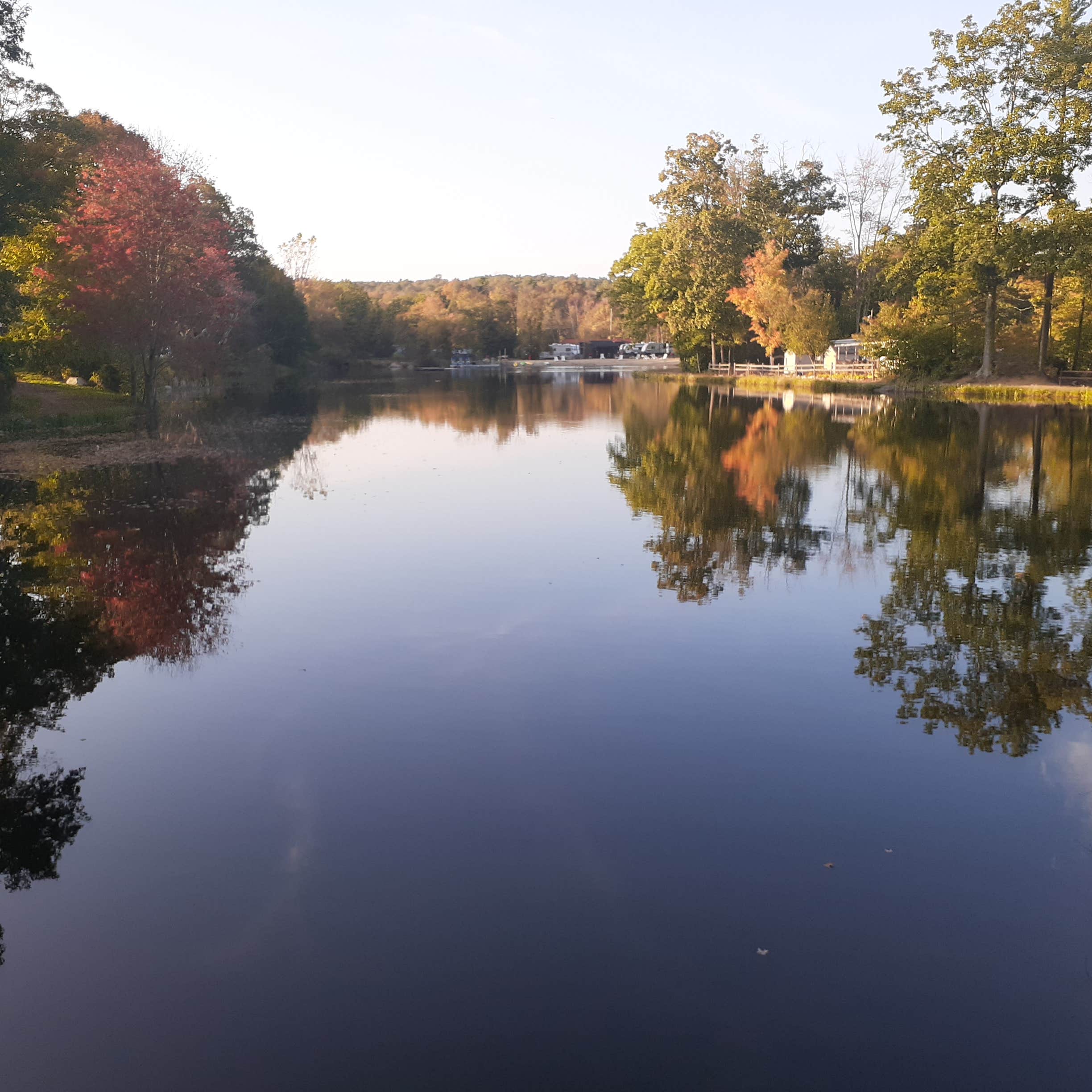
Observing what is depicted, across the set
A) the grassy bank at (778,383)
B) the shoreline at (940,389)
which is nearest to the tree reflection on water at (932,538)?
the shoreline at (940,389)

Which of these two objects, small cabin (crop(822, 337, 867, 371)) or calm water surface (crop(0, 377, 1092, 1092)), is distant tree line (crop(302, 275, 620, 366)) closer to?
small cabin (crop(822, 337, 867, 371))

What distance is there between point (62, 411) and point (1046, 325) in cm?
5214

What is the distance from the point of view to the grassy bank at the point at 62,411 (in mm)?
35594

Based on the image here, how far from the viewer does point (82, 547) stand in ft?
53.5

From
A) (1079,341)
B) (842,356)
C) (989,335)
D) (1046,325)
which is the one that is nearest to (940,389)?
(989,335)

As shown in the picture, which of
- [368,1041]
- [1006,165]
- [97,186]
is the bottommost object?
[368,1041]

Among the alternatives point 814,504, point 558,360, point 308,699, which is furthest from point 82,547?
point 558,360

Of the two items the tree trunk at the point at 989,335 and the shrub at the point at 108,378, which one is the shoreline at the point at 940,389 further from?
the shrub at the point at 108,378

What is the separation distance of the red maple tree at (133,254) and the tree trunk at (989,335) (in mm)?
43281

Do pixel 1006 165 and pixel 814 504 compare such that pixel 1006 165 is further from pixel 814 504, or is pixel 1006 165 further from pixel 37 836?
pixel 37 836

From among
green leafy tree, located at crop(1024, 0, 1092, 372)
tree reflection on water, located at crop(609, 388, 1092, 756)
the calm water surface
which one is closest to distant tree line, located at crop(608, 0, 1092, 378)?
green leafy tree, located at crop(1024, 0, 1092, 372)

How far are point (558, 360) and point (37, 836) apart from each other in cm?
18015

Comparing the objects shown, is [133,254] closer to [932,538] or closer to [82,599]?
[82,599]

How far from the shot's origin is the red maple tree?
127ft
